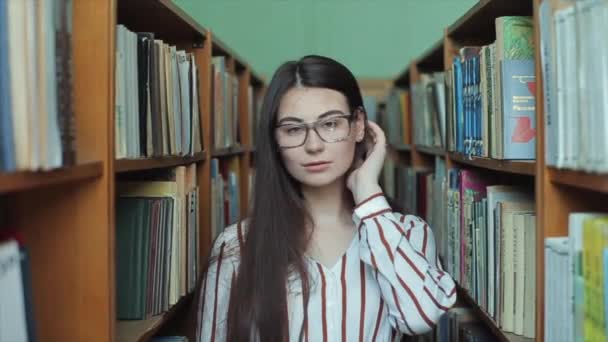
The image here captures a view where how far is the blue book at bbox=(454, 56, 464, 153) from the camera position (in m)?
1.90

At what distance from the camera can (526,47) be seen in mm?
1459

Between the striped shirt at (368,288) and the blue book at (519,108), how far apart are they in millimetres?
335

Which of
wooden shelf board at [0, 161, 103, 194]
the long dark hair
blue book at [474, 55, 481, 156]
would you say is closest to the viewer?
wooden shelf board at [0, 161, 103, 194]

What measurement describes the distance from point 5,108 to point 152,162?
0.67 metres

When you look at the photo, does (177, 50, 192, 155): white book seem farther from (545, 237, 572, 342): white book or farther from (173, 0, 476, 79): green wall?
(173, 0, 476, 79): green wall

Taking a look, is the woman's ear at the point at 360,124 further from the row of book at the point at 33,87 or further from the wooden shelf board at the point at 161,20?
the row of book at the point at 33,87

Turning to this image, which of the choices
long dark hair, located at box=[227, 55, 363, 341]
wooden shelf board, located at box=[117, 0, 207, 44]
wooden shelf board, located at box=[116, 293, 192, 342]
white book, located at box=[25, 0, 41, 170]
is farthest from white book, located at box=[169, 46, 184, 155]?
white book, located at box=[25, 0, 41, 170]

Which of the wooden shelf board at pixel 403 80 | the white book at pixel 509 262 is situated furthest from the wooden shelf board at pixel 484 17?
the wooden shelf board at pixel 403 80

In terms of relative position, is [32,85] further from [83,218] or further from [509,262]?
[509,262]

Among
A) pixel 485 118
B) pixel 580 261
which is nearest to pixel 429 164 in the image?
pixel 485 118

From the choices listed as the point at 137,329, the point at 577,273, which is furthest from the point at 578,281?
the point at 137,329

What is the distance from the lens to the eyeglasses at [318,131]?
1512mm

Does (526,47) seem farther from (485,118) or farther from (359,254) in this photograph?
(359,254)

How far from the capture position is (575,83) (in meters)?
1.00
